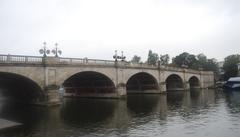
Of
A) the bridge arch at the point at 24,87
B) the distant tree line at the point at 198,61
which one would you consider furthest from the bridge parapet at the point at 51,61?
the distant tree line at the point at 198,61

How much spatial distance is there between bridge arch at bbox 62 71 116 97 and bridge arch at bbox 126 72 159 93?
12.6 metres

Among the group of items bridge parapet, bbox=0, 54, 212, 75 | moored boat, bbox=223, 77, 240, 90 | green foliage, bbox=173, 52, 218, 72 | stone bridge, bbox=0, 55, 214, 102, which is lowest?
moored boat, bbox=223, 77, 240, 90

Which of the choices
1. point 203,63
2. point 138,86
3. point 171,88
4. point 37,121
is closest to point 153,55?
point 203,63

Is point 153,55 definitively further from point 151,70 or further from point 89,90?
point 89,90

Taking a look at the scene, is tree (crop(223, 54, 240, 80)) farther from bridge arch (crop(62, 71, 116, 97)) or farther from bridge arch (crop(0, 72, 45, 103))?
bridge arch (crop(0, 72, 45, 103))

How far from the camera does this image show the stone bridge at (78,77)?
113 ft

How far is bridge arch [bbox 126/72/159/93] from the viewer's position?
62.5m

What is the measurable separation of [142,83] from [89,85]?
16377 mm

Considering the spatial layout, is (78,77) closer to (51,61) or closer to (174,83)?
(51,61)

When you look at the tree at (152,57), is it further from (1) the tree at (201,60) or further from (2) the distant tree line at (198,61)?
(1) the tree at (201,60)

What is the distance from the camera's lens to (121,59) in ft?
169

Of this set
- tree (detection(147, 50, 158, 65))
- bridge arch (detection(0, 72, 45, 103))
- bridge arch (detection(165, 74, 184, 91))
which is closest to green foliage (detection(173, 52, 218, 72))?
tree (detection(147, 50, 158, 65))

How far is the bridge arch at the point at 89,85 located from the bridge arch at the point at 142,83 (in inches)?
495

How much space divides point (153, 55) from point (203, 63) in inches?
896
